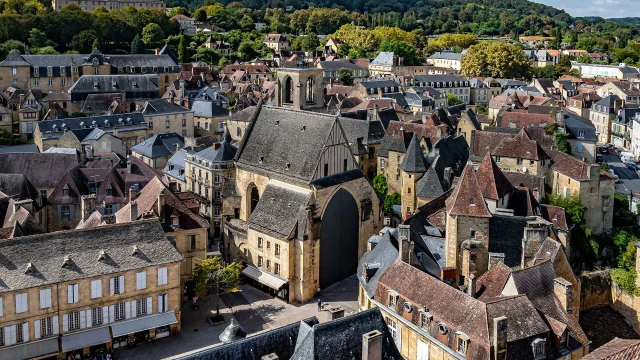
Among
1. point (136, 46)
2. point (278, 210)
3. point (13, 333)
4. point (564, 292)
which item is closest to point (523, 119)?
point (278, 210)

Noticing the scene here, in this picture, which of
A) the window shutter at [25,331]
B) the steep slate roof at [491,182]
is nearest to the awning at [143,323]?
the window shutter at [25,331]

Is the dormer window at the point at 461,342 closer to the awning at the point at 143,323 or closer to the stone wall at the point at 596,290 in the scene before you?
the stone wall at the point at 596,290

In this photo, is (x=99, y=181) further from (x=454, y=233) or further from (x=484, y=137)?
(x=484, y=137)

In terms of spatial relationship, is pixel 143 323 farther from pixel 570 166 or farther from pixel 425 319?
pixel 570 166

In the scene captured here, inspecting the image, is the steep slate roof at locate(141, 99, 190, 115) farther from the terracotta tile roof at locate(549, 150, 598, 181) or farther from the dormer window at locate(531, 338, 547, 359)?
the dormer window at locate(531, 338, 547, 359)

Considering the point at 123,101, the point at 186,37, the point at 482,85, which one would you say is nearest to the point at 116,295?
the point at 123,101

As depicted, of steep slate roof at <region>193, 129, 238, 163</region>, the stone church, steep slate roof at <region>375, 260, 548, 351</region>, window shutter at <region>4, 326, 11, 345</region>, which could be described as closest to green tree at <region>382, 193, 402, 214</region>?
the stone church
